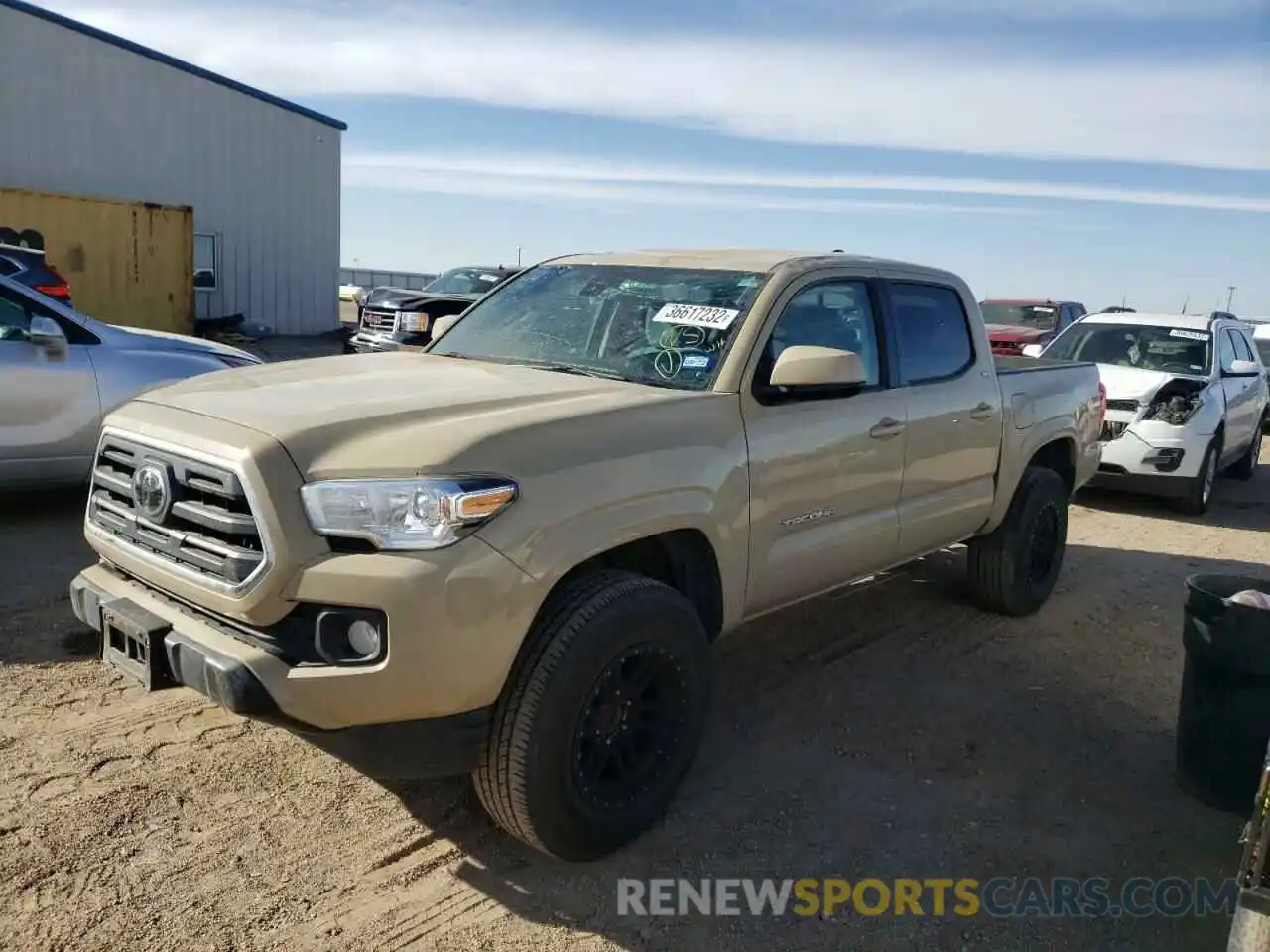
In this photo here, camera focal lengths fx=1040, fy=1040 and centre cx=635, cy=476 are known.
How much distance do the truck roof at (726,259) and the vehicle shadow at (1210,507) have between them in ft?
18.8

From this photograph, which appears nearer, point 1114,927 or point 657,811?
point 1114,927

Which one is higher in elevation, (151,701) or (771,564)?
(771,564)

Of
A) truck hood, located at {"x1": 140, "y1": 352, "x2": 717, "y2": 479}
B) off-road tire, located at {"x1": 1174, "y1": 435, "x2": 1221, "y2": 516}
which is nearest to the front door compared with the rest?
truck hood, located at {"x1": 140, "y1": 352, "x2": 717, "y2": 479}

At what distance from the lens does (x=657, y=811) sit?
3.34m

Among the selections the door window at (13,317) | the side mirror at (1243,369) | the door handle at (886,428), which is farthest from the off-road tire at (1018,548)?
the door window at (13,317)

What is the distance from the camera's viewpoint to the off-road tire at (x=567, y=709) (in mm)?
2900

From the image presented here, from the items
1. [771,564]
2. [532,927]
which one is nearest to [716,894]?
[532,927]

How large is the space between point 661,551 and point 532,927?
1.24 meters

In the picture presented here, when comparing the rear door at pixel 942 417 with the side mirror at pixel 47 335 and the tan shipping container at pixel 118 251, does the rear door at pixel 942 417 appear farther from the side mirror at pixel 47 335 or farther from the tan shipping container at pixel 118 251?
the tan shipping container at pixel 118 251

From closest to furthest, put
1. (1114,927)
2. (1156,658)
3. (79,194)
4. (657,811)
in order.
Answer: (1114,927) → (657,811) → (1156,658) → (79,194)

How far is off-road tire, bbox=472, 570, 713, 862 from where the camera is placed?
290 cm

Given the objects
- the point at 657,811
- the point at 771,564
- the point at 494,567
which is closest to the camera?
the point at 494,567

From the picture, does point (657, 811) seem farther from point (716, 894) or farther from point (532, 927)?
point (532, 927)

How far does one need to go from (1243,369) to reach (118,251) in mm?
15657
